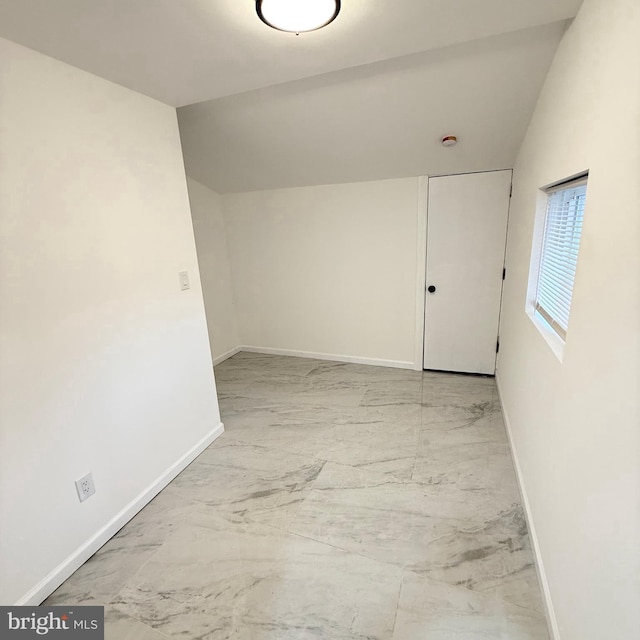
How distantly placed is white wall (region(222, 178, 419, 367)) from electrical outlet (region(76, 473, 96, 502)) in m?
2.67

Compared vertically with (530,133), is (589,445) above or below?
below

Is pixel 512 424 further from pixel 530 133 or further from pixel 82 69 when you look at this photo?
pixel 82 69

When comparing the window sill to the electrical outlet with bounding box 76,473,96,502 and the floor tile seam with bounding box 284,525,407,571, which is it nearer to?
the floor tile seam with bounding box 284,525,407,571

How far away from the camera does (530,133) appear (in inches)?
83.8

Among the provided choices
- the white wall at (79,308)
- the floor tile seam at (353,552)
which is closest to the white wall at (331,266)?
the white wall at (79,308)

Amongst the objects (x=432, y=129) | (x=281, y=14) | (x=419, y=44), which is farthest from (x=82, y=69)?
(x=432, y=129)

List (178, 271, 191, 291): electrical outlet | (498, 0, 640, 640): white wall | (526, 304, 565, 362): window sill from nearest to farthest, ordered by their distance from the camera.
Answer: (498, 0, 640, 640): white wall
(526, 304, 565, 362): window sill
(178, 271, 191, 291): electrical outlet

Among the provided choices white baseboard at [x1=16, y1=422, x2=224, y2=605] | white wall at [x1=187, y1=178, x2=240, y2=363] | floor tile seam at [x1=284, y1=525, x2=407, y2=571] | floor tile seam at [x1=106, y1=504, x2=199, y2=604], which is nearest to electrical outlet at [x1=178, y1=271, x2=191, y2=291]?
white baseboard at [x1=16, y1=422, x2=224, y2=605]

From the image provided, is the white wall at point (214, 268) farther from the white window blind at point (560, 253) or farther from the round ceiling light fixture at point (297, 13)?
the white window blind at point (560, 253)

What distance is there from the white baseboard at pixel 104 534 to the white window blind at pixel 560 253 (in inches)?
89.5

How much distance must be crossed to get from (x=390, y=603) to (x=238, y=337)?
138 inches

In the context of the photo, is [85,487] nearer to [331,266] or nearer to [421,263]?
[331,266]

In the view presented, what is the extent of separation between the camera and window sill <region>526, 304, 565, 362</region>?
1359 mm

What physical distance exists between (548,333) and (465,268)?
1682mm
